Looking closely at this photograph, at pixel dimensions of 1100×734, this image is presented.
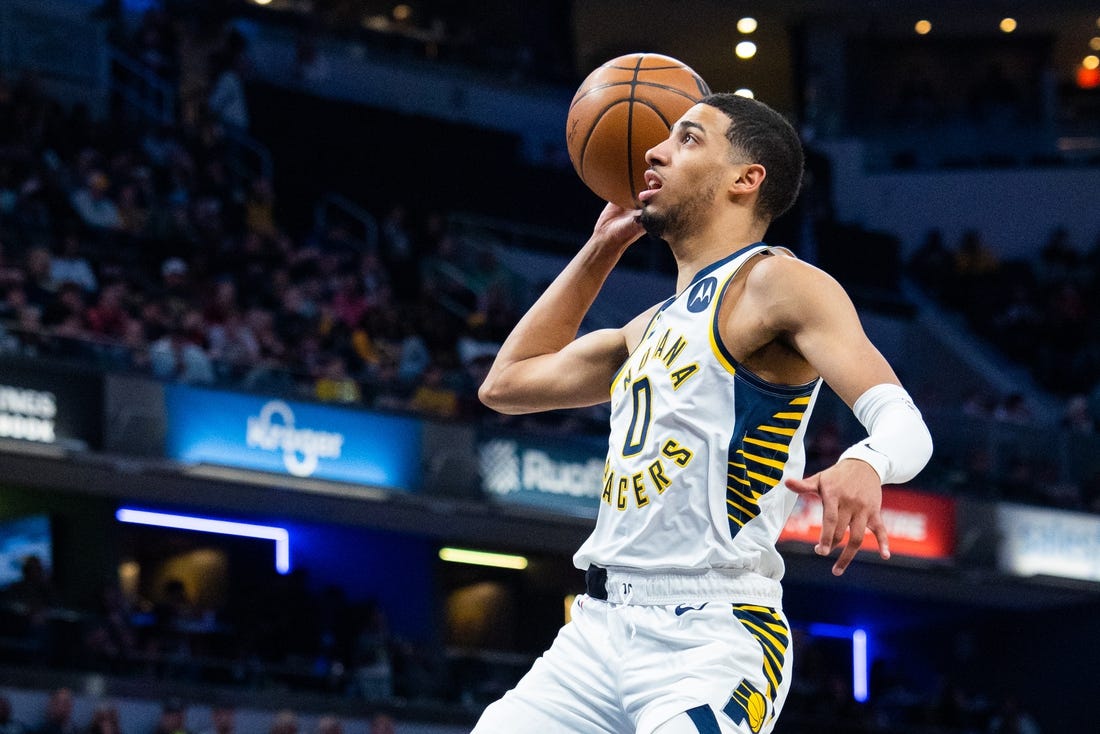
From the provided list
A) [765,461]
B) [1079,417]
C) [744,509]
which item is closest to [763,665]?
[744,509]

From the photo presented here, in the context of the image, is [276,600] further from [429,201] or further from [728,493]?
[728,493]

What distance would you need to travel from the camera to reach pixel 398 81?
26547 mm

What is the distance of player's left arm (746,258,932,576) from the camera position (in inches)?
149

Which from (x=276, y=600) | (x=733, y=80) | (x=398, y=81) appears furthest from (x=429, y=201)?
(x=733, y=80)

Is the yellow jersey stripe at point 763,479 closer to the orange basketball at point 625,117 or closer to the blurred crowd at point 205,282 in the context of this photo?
the orange basketball at point 625,117

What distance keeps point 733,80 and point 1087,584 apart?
1549cm

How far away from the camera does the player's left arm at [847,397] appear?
3.79 meters

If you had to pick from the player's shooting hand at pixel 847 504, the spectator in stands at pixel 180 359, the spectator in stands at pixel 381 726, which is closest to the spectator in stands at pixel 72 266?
the spectator in stands at pixel 180 359

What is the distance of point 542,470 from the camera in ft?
59.3

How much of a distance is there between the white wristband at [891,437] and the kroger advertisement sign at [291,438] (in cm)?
1217

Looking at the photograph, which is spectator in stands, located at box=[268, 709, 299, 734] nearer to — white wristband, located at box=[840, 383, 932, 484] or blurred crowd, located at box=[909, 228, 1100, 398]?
white wristband, located at box=[840, 383, 932, 484]

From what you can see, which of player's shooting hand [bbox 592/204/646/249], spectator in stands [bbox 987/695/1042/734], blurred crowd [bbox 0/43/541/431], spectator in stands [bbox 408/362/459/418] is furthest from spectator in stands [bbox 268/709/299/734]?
player's shooting hand [bbox 592/204/646/249]

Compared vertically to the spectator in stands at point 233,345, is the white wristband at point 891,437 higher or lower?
higher

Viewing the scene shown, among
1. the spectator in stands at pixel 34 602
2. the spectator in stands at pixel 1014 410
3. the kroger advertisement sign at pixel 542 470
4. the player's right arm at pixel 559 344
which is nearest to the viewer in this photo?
the player's right arm at pixel 559 344
